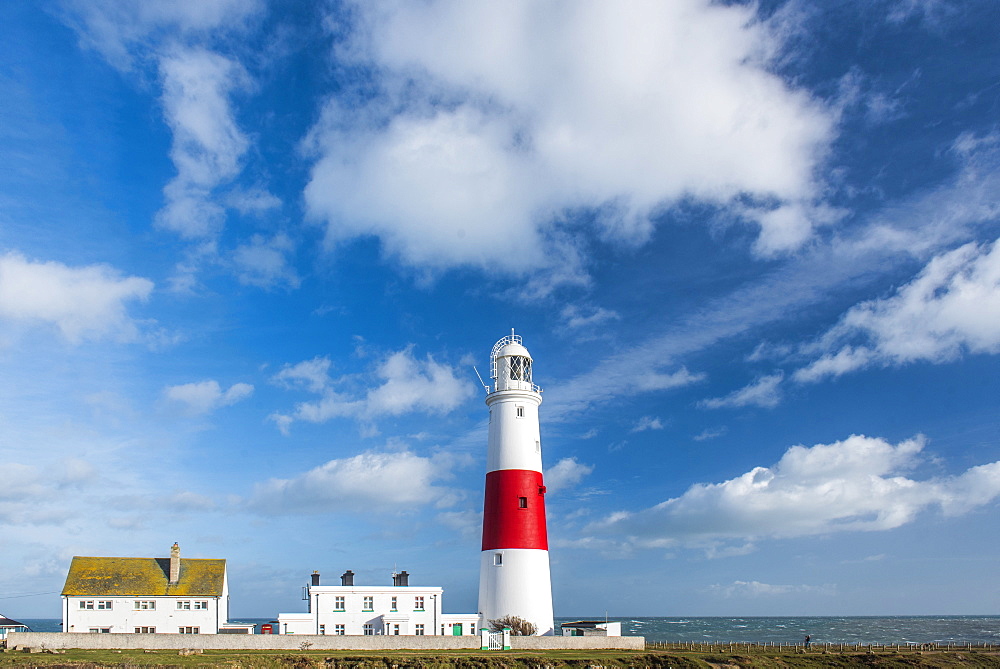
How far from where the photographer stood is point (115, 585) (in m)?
43.2

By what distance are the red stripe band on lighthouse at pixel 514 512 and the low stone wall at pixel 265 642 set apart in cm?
463

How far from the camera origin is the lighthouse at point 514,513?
3931cm

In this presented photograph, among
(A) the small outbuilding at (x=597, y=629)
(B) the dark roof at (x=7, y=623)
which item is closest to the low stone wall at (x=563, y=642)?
(A) the small outbuilding at (x=597, y=629)

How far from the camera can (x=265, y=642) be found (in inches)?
1417

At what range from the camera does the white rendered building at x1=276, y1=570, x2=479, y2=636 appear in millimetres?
41562

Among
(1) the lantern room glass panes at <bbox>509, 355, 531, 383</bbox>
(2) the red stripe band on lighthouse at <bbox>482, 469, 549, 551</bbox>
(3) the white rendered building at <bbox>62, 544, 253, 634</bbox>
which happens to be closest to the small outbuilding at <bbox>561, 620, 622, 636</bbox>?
(2) the red stripe band on lighthouse at <bbox>482, 469, 549, 551</bbox>

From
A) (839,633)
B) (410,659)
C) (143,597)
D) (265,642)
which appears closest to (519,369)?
(410,659)

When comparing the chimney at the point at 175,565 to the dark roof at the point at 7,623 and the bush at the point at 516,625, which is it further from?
the bush at the point at 516,625

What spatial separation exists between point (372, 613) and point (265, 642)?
7.46 metres

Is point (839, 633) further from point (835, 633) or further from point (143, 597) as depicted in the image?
point (143, 597)

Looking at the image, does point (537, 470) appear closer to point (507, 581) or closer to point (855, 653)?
point (507, 581)

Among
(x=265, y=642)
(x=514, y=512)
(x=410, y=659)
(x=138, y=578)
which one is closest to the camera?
(x=410, y=659)

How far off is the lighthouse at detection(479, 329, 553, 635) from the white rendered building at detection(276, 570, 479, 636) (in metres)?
3.20

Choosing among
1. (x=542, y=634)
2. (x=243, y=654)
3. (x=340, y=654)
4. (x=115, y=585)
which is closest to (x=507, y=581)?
(x=542, y=634)
